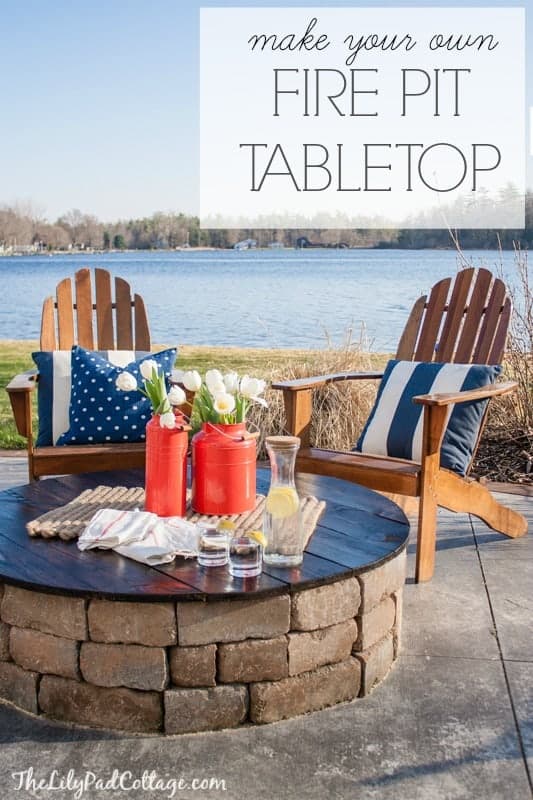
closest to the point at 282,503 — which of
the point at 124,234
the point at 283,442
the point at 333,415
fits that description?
the point at 283,442

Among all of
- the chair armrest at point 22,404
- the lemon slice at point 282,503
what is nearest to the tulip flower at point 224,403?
the lemon slice at point 282,503

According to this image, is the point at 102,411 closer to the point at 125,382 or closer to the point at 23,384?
the point at 23,384

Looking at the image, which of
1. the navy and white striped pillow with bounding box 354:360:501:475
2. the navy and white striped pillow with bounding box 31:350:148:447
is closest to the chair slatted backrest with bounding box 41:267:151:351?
the navy and white striped pillow with bounding box 31:350:148:447

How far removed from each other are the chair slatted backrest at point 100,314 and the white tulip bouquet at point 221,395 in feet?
5.66

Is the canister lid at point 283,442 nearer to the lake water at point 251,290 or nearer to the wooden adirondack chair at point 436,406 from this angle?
the wooden adirondack chair at point 436,406

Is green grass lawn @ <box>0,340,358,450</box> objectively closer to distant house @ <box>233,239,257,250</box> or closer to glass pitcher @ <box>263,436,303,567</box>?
glass pitcher @ <box>263,436,303,567</box>

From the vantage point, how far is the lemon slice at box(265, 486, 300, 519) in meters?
1.96

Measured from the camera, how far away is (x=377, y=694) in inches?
81.7

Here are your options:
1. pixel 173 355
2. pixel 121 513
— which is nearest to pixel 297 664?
pixel 121 513

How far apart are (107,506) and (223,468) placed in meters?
0.37

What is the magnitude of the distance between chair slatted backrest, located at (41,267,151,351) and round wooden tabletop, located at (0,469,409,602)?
1.52m

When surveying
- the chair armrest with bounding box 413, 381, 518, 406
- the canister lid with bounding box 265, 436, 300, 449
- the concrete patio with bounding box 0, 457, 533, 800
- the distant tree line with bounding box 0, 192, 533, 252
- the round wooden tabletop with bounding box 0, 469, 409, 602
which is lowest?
the concrete patio with bounding box 0, 457, 533, 800

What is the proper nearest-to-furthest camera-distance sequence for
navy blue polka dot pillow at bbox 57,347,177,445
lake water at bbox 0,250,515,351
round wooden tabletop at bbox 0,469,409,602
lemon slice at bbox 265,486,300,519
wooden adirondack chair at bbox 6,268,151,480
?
round wooden tabletop at bbox 0,469,409,602, lemon slice at bbox 265,486,300,519, navy blue polka dot pillow at bbox 57,347,177,445, wooden adirondack chair at bbox 6,268,151,480, lake water at bbox 0,250,515,351

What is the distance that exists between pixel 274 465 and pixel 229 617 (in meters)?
0.37
